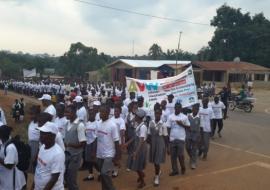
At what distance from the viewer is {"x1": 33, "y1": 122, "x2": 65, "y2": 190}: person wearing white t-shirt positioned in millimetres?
4715

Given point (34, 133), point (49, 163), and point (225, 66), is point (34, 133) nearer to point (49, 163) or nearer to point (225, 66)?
point (49, 163)

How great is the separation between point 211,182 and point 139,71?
132 ft

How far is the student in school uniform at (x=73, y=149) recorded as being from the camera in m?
6.82

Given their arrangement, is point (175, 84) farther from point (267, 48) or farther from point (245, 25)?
point (245, 25)

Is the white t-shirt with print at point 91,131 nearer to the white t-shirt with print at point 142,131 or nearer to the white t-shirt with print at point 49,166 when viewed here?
the white t-shirt with print at point 142,131

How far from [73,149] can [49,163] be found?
222 centimetres

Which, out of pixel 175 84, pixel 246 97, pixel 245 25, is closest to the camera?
pixel 175 84

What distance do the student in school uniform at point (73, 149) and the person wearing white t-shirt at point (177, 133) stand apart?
270cm

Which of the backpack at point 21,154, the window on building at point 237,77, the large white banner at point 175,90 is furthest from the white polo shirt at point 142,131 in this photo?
the window on building at point 237,77

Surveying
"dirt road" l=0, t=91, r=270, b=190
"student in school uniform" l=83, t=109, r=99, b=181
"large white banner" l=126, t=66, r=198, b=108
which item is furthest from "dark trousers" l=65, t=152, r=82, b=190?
"large white banner" l=126, t=66, r=198, b=108

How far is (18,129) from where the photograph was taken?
17.4 m

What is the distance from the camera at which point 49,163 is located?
186 inches

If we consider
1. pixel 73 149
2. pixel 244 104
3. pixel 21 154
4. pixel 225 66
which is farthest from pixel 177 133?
pixel 225 66

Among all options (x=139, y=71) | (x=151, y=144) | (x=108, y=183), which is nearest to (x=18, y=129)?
(x=151, y=144)
